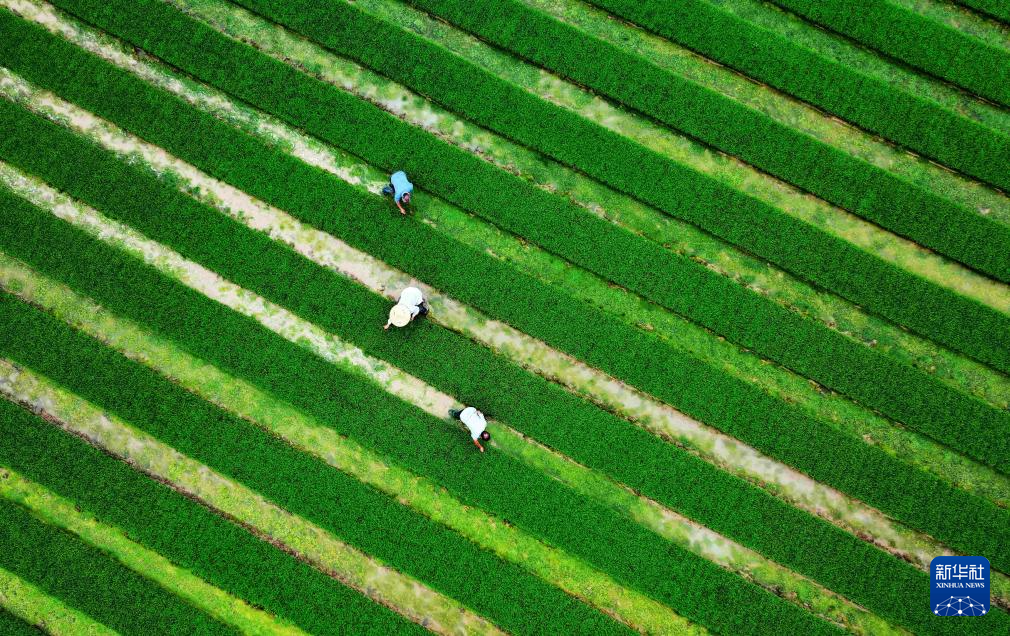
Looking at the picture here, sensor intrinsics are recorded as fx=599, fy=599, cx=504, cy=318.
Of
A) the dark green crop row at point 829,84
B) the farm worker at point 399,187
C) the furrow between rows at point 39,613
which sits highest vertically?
the dark green crop row at point 829,84

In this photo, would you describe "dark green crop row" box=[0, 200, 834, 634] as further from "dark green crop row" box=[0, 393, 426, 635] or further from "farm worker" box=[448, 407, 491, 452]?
"dark green crop row" box=[0, 393, 426, 635]

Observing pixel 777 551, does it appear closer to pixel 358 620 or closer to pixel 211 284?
pixel 358 620

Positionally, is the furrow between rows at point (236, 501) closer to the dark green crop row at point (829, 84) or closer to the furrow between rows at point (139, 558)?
the furrow between rows at point (139, 558)

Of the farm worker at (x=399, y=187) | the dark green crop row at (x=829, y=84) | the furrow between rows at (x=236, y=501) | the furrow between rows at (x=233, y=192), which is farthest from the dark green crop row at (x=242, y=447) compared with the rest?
the dark green crop row at (x=829, y=84)

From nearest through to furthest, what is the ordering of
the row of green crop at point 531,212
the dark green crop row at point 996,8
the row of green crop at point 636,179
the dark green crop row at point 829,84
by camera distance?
the row of green crop at point 531,212, the row of green crop at point 636,179, the dark green crop row at point 829,84, the dark green crop row at point 996,8

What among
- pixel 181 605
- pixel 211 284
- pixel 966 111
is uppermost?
pixel 966 111

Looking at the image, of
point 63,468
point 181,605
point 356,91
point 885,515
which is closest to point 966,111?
point 885,515
